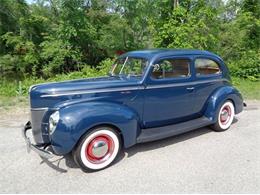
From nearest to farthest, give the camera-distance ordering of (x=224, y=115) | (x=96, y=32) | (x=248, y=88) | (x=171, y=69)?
1. (x=171, y=69)
2. (x=224, y=115)
3. (x=248, y=88)
4. (x=96, y=32)

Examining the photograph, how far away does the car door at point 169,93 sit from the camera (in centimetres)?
416

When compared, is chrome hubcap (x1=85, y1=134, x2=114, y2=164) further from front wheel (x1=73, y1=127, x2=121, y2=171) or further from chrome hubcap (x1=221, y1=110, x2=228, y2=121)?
chrome hubcap (x1=221, y1=110, x2=228, y2=121)

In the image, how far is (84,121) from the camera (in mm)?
3383

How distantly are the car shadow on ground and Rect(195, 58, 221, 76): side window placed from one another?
114 cm

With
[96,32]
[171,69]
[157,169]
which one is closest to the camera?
[157,169]

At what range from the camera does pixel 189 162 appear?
12.5 feet

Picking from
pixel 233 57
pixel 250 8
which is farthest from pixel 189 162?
pixel 250 8

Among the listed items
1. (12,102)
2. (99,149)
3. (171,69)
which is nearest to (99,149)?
(99,149)

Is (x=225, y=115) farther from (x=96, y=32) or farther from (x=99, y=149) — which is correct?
(x=96, y=32)

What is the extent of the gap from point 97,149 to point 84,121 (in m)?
0.51

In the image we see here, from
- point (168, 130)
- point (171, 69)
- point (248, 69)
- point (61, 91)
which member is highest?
point (171, 69)

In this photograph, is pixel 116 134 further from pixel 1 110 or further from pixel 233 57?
pixel 233 57

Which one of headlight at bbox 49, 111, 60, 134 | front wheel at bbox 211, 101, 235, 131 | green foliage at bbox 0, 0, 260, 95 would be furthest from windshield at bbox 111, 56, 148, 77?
green foliage at bbox 0, 0, 260, 95

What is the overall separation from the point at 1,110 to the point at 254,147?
221 inches
